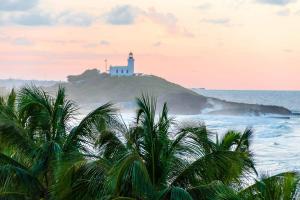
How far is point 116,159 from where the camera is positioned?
14.3 metres

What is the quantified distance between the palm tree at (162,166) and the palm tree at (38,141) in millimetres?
665

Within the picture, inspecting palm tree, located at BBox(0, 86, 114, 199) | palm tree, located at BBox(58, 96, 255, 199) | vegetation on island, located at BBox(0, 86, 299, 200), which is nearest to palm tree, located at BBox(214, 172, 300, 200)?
vegetation on island, located at BBox(0, 86, 299, 200)

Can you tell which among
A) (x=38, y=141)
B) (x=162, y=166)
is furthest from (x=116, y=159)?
(x=38, y=141)

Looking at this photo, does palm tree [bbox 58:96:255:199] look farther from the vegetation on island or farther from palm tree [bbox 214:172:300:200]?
palm tree [bbox 214:172:300:200]

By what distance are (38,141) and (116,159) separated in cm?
354

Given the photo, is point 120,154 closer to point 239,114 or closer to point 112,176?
point 112,176

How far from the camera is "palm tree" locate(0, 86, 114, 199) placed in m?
15.5

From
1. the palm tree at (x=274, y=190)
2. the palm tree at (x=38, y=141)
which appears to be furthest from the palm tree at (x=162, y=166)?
the palm tree at (x=274, y=190)

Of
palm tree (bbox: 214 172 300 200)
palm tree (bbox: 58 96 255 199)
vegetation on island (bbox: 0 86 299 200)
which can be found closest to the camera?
palm tree (bbox: 214 172 300 200)

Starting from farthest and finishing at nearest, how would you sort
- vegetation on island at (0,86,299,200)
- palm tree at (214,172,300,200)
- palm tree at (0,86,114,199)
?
1. palm tree at (0,86,114,199)
2. vegetation on island at (0,86,299,200)
3. palm tree at (214,172,300,200)

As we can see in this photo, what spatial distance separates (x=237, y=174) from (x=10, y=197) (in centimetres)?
529

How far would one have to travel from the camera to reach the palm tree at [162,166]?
13133 millimetres

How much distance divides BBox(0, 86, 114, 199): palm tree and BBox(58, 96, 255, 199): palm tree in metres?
0.67

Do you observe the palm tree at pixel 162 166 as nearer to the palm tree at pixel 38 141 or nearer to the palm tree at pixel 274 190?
the palm tree at pixel 38 141
